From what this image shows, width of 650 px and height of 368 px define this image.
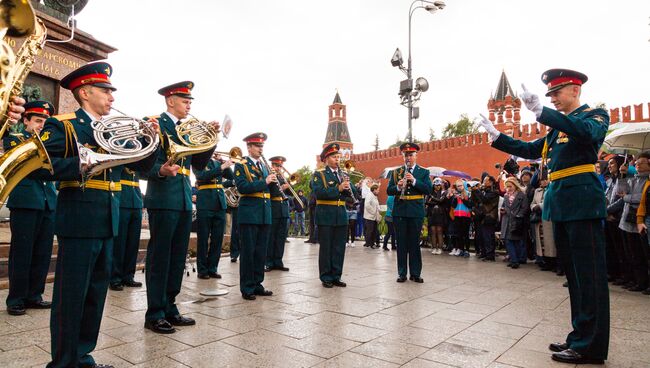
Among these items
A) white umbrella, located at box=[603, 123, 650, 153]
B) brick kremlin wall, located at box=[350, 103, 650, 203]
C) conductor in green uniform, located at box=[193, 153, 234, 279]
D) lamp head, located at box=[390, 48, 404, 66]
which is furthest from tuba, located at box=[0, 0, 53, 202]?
brick kremlin wall, located at box=[350, 103, 650, 203]

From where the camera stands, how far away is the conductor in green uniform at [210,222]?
24.5 feet

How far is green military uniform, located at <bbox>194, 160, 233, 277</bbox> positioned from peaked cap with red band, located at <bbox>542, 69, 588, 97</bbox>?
Answer: 17.5ft

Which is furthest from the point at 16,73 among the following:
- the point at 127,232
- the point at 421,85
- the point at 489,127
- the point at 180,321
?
the point at 421,85

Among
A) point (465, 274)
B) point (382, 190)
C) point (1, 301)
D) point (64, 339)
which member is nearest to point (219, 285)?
point (1, 301)

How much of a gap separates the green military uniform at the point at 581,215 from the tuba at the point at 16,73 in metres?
3.42

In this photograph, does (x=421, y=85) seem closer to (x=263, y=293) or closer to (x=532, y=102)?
(x=263, y=293)

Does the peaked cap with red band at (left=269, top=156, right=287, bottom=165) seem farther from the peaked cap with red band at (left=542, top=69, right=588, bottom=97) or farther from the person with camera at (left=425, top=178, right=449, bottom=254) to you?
the peaked cap with red band at (left=542, top=69, right=588, bottom=97)

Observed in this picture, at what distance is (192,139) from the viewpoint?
4.17m

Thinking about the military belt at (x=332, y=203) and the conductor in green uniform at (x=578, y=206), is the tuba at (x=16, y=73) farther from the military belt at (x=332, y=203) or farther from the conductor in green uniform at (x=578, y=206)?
the military belt at (x=332, y=203)

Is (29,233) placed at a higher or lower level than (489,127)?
lower

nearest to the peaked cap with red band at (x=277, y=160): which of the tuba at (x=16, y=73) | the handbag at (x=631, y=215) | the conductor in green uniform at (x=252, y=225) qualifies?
the conductor in green uniform at (x=252, y=225)

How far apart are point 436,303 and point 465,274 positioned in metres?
2.88

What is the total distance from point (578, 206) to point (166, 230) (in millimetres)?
3755

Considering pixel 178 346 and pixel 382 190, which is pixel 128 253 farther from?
pixel 382 190
